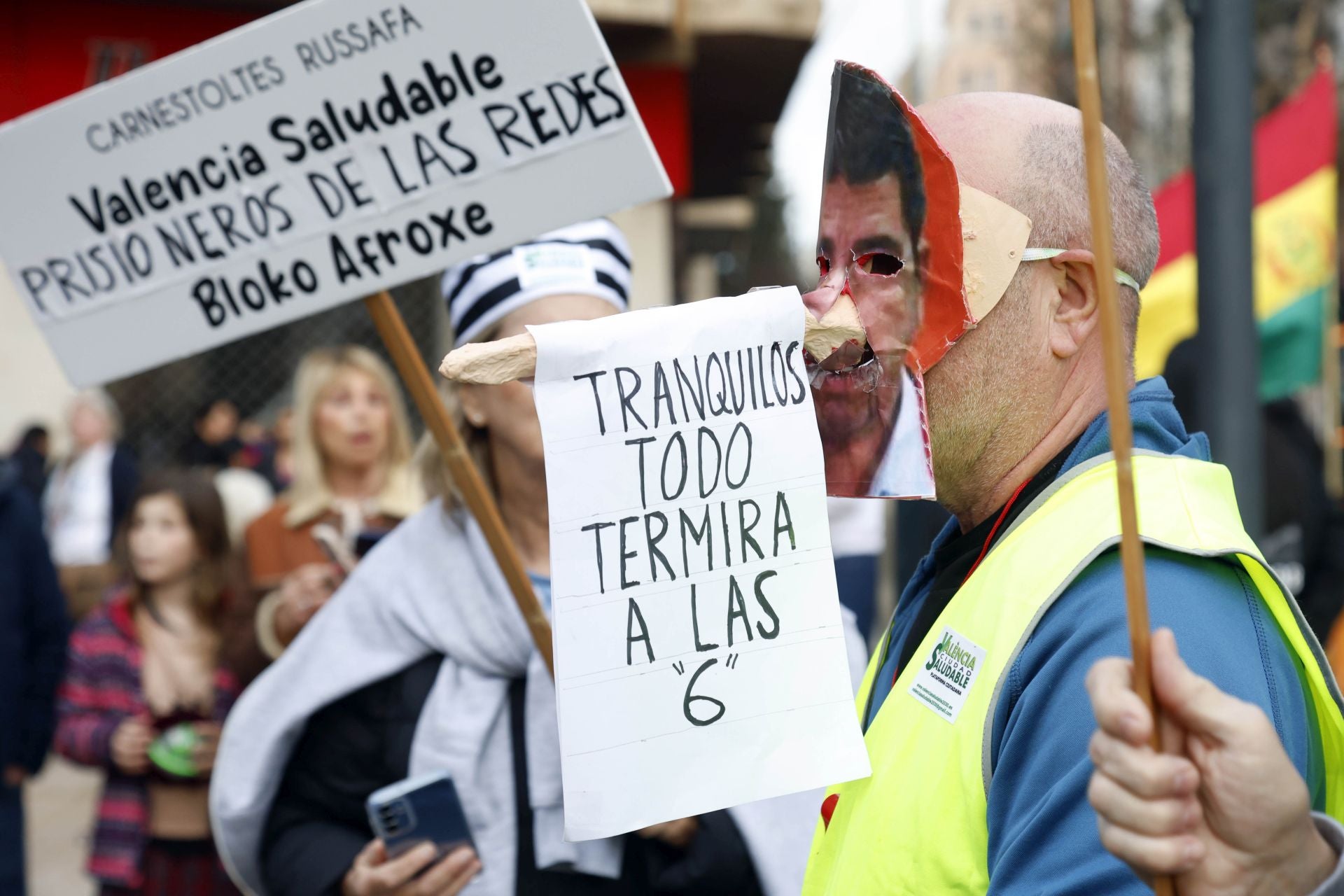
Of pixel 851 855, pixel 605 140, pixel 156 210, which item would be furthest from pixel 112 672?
pixel 851 855

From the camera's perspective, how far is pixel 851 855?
4.77ft

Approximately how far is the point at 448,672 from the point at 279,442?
23.7 ft

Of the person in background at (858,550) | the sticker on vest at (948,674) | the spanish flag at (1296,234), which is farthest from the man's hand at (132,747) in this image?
the spanish flag at (1296,234)

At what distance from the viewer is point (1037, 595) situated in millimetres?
1340

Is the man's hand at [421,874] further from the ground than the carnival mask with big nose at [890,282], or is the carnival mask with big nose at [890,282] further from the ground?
the carnival mask with big nose at [890,282]

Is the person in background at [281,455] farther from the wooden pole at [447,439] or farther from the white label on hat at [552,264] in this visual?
the wooden pole at [447,439]

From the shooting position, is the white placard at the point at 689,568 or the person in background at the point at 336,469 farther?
the person in background at the point at 336,469

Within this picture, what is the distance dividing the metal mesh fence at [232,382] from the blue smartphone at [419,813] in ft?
21.6

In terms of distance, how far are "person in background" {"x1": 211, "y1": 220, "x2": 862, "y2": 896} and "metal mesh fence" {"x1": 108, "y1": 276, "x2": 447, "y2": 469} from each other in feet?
20.5

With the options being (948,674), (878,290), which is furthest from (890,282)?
(948,674)

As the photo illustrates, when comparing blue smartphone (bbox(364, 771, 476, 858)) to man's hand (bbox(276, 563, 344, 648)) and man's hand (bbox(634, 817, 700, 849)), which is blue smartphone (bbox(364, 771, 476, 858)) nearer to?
man's hand (bbox(634, 817, 700, 849))

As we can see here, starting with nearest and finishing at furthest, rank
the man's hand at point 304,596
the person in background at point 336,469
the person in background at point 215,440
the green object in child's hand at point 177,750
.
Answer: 1. the man's hand at point 304,596
2. the green object in child's hand at point 177,750
3. the person in background at point 336,469
4. the person in background at point 215,440

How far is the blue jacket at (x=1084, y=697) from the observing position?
3.85 ft

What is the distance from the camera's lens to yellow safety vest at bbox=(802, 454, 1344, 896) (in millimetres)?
1307
